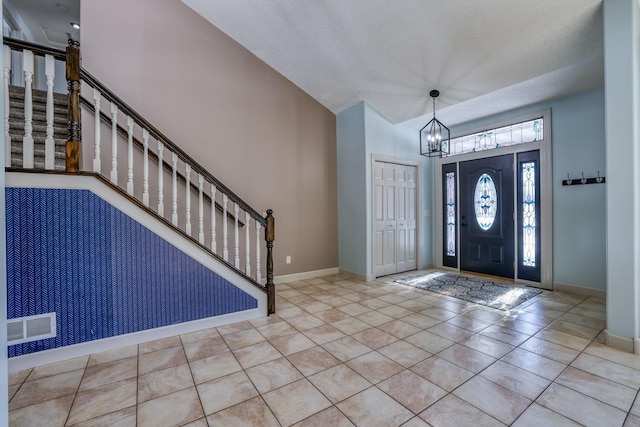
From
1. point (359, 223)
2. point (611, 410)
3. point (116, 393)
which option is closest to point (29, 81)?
point (116, 393)

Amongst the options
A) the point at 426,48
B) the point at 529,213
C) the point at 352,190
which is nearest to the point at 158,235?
the point at 352,190

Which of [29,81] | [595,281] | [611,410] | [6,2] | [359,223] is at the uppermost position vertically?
[6,2]

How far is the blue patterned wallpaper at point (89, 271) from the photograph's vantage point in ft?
7.54

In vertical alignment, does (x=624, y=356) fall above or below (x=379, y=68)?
below

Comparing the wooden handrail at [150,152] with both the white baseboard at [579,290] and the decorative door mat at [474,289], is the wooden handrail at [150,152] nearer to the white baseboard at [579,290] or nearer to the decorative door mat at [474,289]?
the decorative door mat at [474,289]

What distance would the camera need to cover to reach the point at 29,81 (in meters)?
2.32

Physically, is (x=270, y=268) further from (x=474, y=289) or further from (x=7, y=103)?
(x=474, y=289)

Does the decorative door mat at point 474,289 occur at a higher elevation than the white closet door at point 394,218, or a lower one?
lower

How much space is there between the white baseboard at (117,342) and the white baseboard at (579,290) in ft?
14.0

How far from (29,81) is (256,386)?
294 centimetres

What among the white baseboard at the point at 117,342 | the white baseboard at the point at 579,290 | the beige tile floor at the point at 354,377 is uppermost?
the white baseboard at the point at 579,290

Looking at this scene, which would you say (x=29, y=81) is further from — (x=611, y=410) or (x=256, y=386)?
(x=611, y=410)

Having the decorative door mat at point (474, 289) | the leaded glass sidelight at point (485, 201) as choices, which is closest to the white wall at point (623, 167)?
the decorative door mat at point (474, 289)

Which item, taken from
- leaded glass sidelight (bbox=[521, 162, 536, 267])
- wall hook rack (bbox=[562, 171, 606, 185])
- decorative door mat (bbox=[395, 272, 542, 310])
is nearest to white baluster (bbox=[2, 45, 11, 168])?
decorative door mat (bbox=[395, 272, 542, 310])
